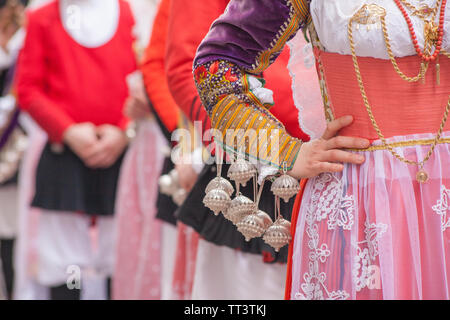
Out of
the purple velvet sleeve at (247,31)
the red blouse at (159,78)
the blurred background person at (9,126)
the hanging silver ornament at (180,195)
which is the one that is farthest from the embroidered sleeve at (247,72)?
the blurred background person at (9,126)

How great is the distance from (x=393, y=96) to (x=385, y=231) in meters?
0.23

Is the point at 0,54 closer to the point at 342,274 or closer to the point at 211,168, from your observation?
the point at 211,168

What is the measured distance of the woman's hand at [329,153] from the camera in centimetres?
122

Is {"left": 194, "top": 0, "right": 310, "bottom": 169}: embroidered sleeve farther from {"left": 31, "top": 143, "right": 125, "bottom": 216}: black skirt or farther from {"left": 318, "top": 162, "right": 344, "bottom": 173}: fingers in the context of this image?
{"left": 31, "top": 143, "right": 125, "bottom": 216}: black skirt

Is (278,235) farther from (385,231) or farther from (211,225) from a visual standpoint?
(211,225)

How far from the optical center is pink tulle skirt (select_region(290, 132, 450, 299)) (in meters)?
1.16

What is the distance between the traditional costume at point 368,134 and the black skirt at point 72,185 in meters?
1.89

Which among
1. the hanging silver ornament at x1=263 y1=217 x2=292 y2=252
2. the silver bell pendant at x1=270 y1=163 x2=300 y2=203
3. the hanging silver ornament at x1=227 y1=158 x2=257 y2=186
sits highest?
the hanging silver ornament at x1=227 y1=158 x2=257 y2=186

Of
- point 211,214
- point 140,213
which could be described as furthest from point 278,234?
point 140,213

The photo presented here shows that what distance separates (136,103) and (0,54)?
146 centimetres

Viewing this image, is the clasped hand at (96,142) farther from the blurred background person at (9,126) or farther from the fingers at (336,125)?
the fingers at (336,125)

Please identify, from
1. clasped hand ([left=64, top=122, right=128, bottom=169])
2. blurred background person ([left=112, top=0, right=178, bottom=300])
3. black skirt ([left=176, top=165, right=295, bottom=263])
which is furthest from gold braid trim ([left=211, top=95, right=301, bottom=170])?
clasped hand ([left=64, top=122, right=128, bottom=169])
